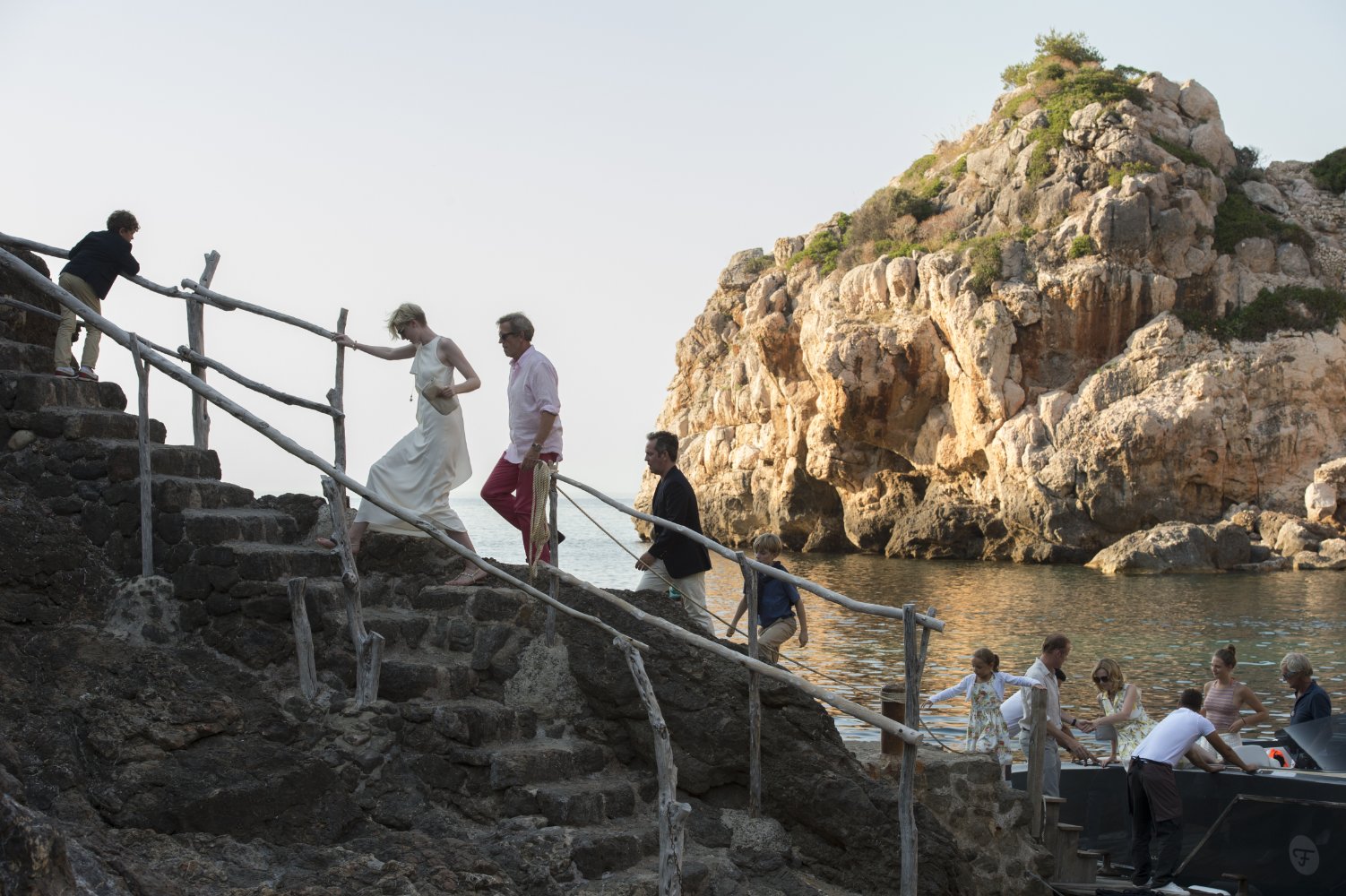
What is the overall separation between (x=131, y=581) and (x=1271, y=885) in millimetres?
7524

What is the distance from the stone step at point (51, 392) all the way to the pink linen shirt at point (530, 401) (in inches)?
85.1

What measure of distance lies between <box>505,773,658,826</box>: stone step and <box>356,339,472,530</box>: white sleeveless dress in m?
1.83

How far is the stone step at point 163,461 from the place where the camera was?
19.7 feet

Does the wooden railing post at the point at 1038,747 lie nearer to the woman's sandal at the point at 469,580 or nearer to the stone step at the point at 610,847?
the stone step at the point at 610,847

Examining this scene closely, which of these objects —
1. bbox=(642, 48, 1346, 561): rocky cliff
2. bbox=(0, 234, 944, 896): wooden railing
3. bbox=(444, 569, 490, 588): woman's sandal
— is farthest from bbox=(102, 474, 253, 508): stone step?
bbox=(642, 48, 1346, 561): rocky cliff

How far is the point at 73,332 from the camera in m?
7.10

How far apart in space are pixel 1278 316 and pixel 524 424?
38937mm

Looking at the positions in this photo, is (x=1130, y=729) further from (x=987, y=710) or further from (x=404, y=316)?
(x=404, y=316)

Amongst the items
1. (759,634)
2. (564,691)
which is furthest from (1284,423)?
(564,691)

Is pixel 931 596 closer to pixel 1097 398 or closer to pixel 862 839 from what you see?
pixel 1097 398

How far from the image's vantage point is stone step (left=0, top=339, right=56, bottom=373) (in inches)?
254

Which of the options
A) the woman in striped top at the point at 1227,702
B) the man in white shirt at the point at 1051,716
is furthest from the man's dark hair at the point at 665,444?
the woman in striped top at the point at 1227,702

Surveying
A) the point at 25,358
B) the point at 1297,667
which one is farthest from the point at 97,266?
the point at 1297,667

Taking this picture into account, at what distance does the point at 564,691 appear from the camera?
20.6ft
